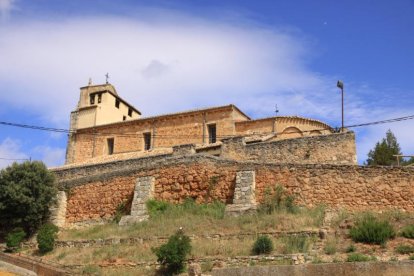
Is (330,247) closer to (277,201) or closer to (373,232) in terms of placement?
(373,232)

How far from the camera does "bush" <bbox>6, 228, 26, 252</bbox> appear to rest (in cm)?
2034

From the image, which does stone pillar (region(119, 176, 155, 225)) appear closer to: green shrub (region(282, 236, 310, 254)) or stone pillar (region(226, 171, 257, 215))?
stone pillar (region(226, 171, 257, 215))

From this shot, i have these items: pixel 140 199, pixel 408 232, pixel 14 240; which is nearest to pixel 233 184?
pixel 140 199

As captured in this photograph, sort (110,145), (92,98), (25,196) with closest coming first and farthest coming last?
1. (25,196)
2. (110,145)
3. (92,98)

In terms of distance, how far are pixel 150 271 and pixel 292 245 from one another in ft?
13.0

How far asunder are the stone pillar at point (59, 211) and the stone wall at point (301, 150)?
781 centimetres

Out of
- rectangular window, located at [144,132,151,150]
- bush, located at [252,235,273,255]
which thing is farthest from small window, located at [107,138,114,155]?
bush, located at [252,235,273,255]

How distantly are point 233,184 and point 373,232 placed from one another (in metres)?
6.67

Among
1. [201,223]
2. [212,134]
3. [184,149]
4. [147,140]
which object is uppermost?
[212,134]

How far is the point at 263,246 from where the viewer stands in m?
15.0

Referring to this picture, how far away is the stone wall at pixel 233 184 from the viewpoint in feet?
60.4

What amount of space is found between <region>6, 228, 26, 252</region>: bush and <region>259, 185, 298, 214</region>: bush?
29.7ft

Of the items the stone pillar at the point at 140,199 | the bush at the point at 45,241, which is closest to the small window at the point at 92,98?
the stone pillar at the point at 140,199

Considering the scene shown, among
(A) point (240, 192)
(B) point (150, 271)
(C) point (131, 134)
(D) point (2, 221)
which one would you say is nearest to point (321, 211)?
(A) point (240, 192)
